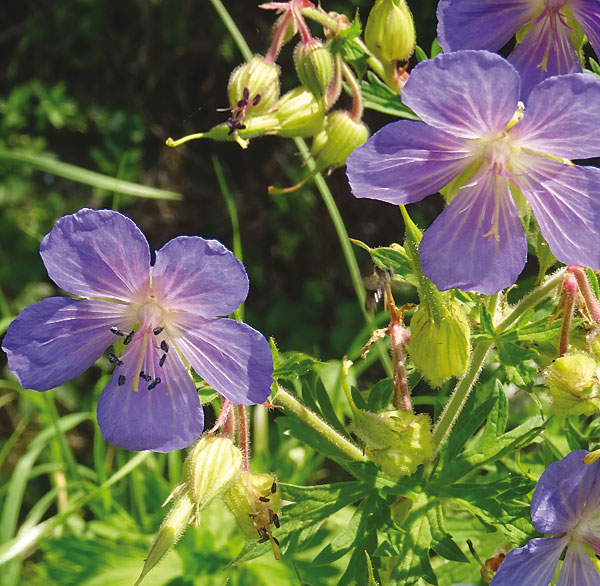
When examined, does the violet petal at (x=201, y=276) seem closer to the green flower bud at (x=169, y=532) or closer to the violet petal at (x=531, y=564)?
the green flower bud at (x=169, y=532)

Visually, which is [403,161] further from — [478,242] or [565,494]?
[565,494]

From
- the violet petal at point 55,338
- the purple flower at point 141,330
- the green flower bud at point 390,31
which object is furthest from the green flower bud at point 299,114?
the violet petal at point 55,338

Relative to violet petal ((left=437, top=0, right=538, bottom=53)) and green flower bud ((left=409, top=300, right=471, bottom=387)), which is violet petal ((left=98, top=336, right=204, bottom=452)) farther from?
violet petal ((left=437, top=0, right=538, bottom=53))

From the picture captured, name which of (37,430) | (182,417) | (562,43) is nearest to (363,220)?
(37,430)

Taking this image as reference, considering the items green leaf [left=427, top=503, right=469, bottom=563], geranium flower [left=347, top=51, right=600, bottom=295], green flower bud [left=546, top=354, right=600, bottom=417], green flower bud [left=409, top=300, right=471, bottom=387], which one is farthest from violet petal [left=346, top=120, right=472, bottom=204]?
green leaf [left=427, top=503, right=469, bottom=563]

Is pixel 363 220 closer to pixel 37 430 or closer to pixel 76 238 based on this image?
pixel 37 430
